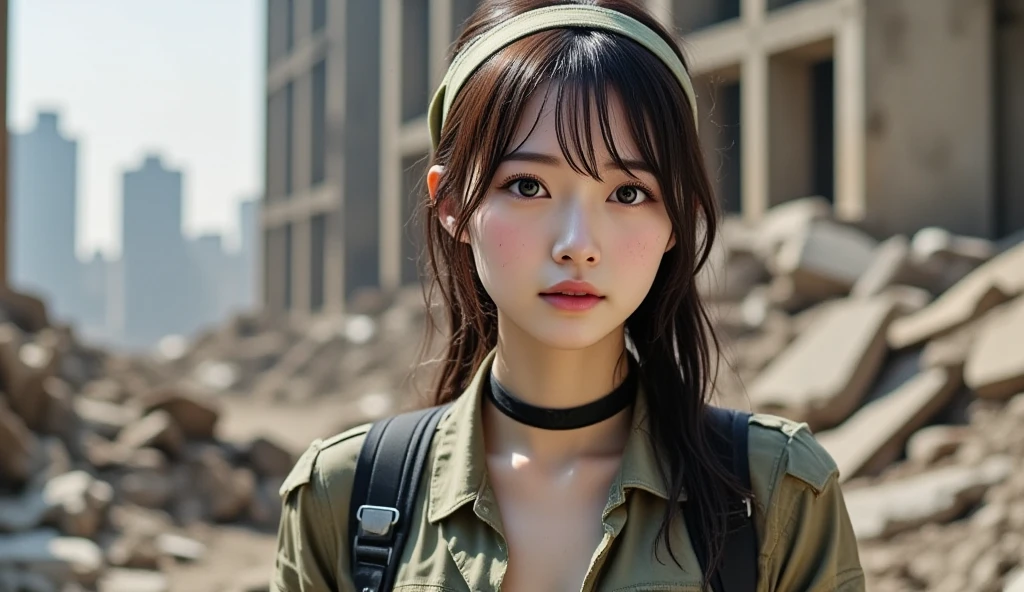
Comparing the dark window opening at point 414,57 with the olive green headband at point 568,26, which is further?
the dark window opening at point 414,57

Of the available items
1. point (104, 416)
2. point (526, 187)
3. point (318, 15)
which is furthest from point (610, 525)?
point (318, 15)

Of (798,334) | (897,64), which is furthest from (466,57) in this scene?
Result: (897,64)

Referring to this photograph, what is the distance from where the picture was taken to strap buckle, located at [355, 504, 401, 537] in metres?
1.95

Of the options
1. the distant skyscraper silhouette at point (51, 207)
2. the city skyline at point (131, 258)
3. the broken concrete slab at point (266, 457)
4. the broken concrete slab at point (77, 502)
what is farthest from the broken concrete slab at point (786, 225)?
the distant skyscraper silhouette at point (51, 207)

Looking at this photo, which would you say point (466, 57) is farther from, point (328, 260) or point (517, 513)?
point (328, 260)

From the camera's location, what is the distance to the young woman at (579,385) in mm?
1891

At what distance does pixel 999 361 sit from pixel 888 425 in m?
0.65

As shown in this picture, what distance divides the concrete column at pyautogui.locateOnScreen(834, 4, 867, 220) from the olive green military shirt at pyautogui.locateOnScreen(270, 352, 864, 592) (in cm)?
880

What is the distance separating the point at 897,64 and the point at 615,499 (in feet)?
31.2

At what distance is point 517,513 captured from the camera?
204 cm

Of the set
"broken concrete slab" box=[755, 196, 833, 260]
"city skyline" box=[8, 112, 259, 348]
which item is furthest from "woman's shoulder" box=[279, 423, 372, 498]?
"city skyline" box=[8, 112, 259, 348]

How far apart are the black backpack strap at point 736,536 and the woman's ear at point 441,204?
1.99ft

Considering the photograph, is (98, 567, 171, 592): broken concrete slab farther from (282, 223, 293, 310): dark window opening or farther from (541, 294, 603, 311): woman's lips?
(282, 223, 293, 310): dark window opening

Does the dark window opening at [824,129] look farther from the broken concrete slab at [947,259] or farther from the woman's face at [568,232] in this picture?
the woman's face at [568,232]
